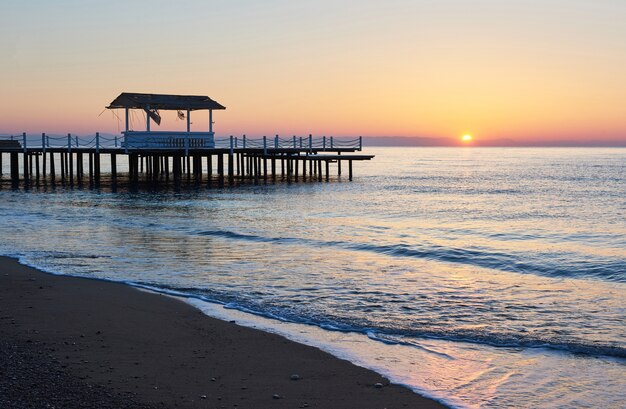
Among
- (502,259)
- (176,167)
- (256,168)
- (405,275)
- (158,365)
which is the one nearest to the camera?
(158,365)

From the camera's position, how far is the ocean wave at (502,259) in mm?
14991

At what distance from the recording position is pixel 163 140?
4666 cm

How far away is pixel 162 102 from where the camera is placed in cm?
4697

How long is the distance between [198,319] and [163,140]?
126ft

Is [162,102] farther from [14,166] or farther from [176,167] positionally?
[14,166]

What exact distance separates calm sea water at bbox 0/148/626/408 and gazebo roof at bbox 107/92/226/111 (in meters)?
15.0

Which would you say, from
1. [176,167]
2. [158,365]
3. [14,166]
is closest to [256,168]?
[176,167]

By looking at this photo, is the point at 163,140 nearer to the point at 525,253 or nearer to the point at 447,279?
the point at 525,253

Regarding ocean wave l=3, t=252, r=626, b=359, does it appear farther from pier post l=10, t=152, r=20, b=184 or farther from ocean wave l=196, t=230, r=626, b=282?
pier post l=10, t=152, r=20, b=184

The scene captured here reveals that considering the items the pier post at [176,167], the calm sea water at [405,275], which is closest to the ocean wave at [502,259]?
the calm sea water at [405,275]

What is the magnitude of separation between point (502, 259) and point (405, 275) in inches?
150

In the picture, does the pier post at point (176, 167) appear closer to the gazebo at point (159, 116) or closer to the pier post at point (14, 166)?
the gazebo at point (159, 116)

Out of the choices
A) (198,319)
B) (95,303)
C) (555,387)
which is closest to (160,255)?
(95,303)

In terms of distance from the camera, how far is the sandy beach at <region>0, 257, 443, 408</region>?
628 cm
